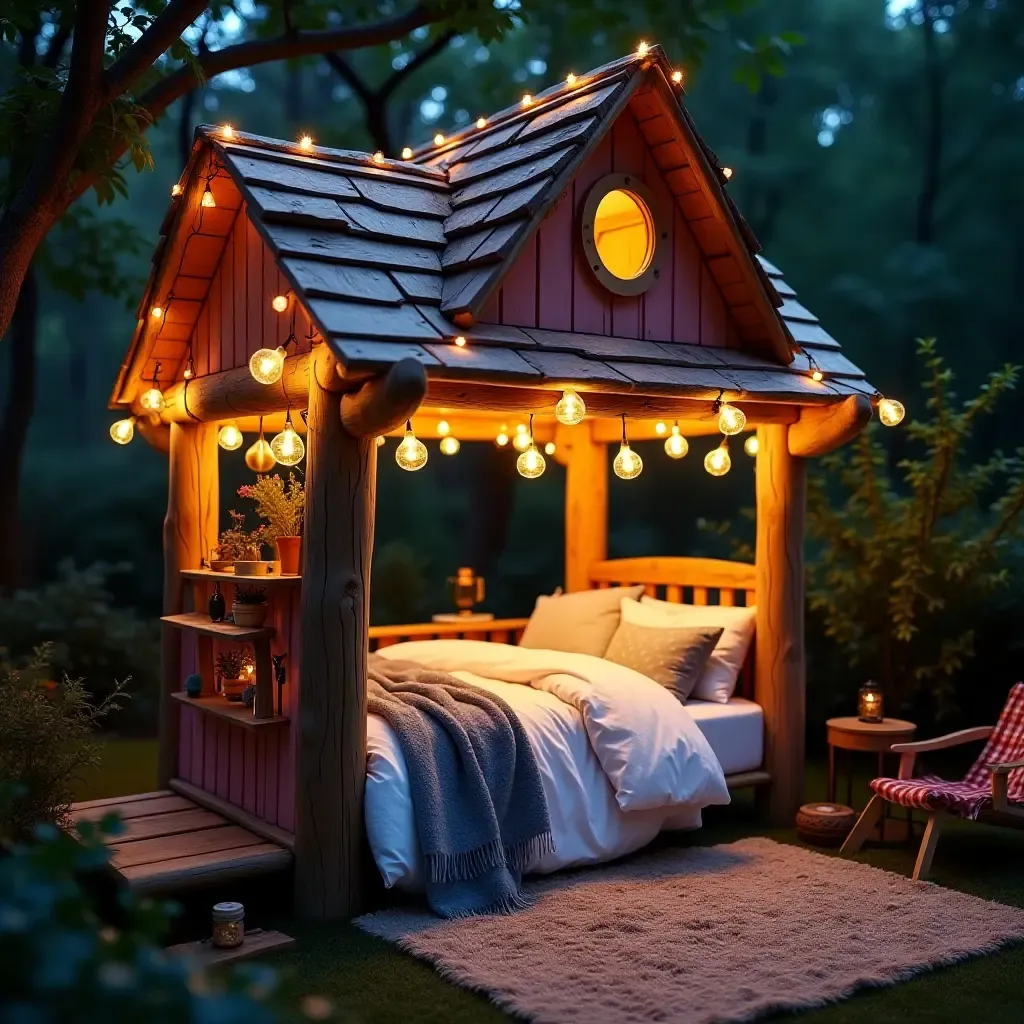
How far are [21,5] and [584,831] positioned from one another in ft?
15.9

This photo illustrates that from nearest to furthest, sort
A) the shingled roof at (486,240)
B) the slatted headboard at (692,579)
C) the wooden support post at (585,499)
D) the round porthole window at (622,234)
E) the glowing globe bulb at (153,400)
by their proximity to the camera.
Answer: the shingled roof at (486,240)
the round porthole window at (622,234)
the glowing globe bulb at (153,400)
the slatted headboard at (692,579)
the wooden support post at (585,499)

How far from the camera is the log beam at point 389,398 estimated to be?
4.29m

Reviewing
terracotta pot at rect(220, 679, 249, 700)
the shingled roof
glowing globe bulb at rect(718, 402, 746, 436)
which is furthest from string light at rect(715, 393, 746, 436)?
terracotta pot at rect(220, 679, 249, 700)

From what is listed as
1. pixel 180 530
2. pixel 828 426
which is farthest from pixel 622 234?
pixel 180 530

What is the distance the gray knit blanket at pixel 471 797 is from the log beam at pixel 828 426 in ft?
7.34

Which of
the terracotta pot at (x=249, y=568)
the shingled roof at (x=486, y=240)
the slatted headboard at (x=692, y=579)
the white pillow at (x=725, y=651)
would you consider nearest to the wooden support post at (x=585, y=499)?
the slatted headboard at (x=692, y=579)

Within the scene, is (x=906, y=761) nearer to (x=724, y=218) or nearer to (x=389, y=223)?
(x=724, y=218)

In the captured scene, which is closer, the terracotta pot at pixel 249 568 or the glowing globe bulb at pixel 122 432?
the terracotta pot at pixel 249 568

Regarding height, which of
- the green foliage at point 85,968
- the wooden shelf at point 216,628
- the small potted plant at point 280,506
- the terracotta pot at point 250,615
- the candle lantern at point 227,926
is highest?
the small potted plant at point 280,506

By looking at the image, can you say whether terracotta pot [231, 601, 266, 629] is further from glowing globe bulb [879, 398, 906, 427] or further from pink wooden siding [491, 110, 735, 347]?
glowing globe bulb [879, 398, 906, 427]

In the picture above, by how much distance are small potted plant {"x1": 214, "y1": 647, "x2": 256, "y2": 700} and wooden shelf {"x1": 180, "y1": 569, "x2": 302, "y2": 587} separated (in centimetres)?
39

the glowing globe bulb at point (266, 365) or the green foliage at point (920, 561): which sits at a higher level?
the glowing globe bulb at point (266, 365)

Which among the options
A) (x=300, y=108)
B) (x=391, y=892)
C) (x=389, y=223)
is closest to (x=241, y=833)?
(x=391, y=892)

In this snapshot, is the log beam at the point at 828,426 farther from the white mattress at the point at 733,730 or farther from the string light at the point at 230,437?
the string light at the point at 230,437
